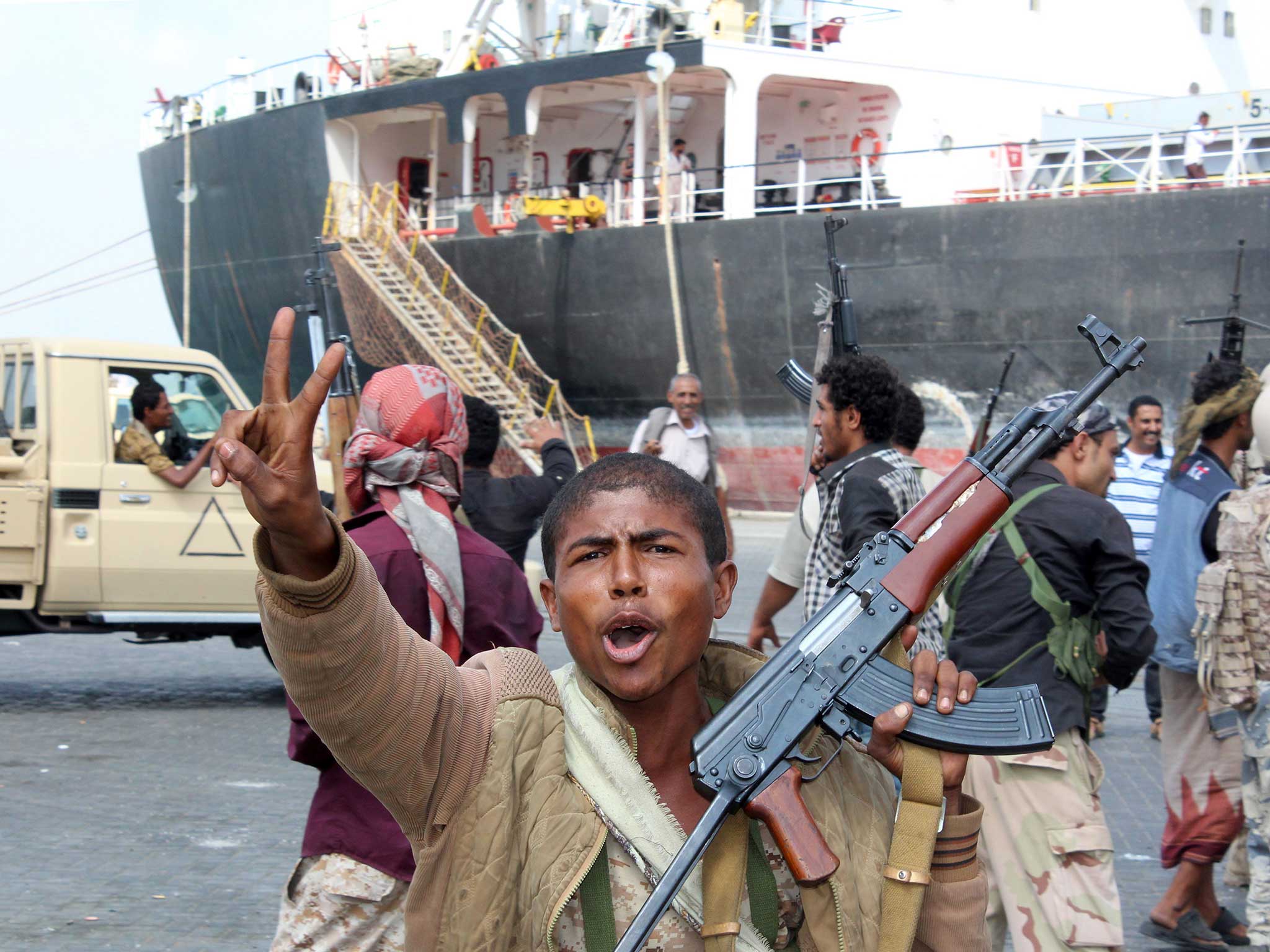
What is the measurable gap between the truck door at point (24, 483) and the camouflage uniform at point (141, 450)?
0.39 m

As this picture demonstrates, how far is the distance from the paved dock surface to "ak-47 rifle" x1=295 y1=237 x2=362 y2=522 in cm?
130

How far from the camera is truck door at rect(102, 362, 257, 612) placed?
7.46 m

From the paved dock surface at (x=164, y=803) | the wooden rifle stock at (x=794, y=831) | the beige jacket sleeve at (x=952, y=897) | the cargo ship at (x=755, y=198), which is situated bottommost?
the paved dock surface at (x=164, y=803)

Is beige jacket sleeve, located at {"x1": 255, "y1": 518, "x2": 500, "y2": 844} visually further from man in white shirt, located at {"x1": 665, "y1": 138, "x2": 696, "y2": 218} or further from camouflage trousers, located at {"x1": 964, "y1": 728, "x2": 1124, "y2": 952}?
man in white shirt, located at {"x1": 665, "y1": 138, "x2": 696, "y2": 218}

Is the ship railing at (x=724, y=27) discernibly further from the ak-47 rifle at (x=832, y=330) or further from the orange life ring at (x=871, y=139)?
the ak-47 rifle at (x=832, y=330)

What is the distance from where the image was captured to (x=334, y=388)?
6.41 meters

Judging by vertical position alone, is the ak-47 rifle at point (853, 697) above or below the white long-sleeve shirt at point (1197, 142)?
below

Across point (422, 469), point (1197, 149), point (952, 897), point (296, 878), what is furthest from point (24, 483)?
point (1197, 149)

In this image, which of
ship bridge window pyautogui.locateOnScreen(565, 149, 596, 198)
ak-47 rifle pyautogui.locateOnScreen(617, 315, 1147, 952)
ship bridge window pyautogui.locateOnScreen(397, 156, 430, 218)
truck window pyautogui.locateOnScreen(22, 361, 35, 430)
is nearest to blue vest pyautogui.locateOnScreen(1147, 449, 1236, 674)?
ak-47 rifle pyautogui.locateOnScreen(617, 315, 1147, 952)

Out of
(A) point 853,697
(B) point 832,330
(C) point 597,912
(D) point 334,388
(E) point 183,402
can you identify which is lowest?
(C) point 597,912

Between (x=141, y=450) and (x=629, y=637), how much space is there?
20.9 ft

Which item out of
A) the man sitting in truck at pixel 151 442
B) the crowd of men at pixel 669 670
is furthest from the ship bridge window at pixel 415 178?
the crowd of men at pixel 669 670

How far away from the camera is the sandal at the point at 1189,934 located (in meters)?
4.30

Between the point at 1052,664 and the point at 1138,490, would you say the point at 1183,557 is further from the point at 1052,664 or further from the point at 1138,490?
the point at 1138,490
